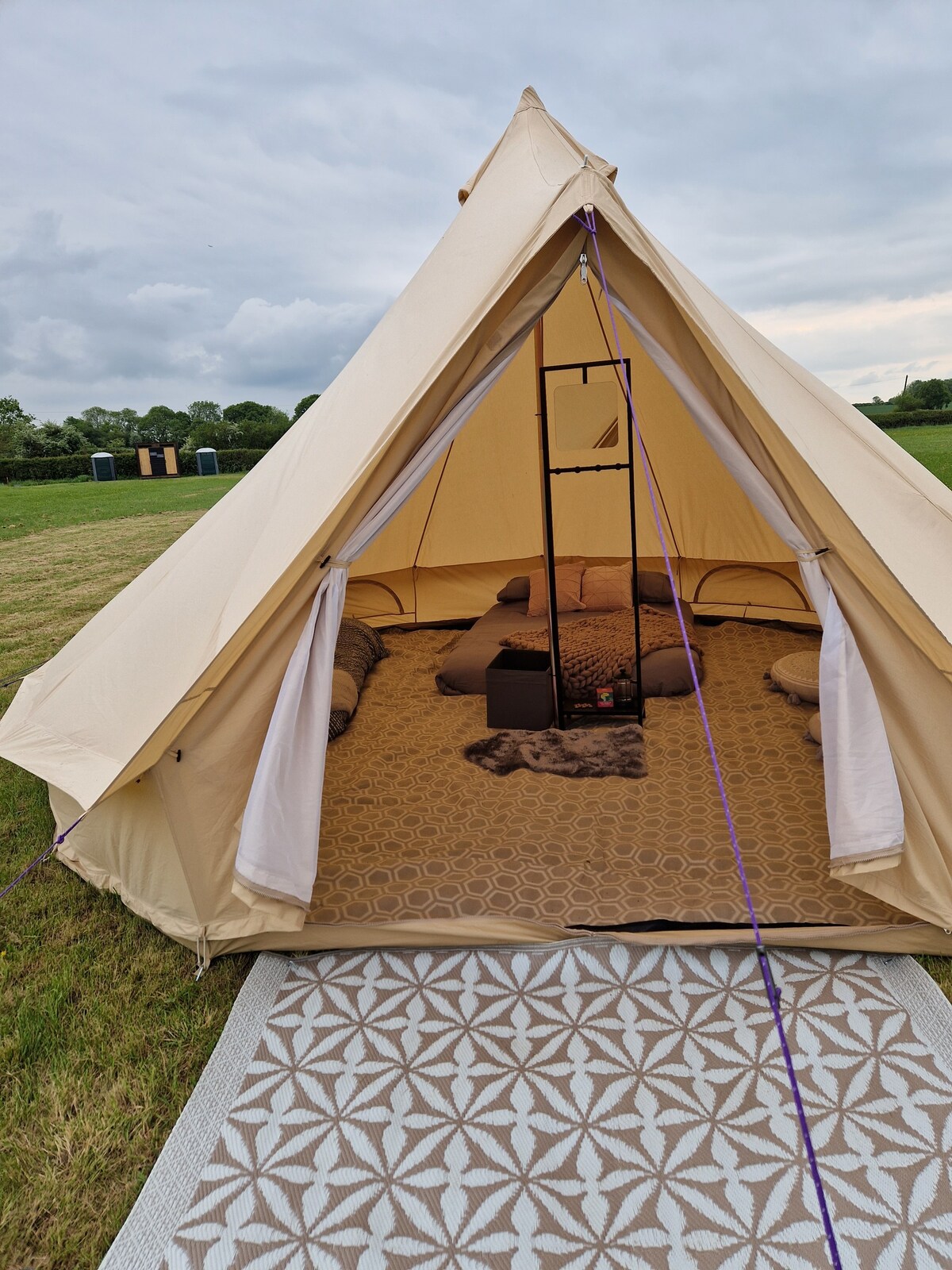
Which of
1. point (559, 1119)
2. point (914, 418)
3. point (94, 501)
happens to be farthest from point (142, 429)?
point (559, 1119)

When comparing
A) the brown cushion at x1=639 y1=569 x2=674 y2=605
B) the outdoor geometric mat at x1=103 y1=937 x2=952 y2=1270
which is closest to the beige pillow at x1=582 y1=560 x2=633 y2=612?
the brown cushion at x1=639 y1=569 x2=674 y2=605

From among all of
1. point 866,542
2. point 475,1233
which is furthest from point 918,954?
point 475,1233

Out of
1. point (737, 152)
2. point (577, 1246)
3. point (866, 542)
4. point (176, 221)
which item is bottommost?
point (577, 1246)

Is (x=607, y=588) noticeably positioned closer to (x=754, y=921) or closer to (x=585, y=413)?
(x=585, y=413)

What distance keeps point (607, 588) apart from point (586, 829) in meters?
2.46

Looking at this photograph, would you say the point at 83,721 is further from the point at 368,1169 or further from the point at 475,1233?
the point at 475,1233

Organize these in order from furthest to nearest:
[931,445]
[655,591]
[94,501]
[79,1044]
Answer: [931,445] → [94,501] → [655,591] → [79,1044]

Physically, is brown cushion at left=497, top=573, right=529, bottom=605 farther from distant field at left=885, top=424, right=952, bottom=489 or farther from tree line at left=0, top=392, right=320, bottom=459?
tree line at left=0, top=392, right=320, bottom=459

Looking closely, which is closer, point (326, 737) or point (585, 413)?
point (326, 737)

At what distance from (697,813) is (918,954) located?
90 centimetres

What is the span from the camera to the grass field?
5.42 ft

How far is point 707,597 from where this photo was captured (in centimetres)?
556

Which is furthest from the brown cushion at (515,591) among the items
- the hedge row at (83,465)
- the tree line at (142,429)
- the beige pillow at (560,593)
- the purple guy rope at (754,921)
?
the hedge row at (83,465)

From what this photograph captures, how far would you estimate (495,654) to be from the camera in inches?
178
